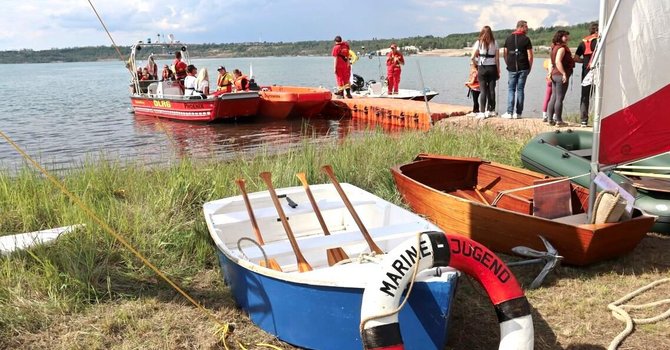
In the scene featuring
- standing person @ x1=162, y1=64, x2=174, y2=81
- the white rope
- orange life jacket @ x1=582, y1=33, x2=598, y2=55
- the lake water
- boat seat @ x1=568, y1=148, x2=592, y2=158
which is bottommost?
the lake water

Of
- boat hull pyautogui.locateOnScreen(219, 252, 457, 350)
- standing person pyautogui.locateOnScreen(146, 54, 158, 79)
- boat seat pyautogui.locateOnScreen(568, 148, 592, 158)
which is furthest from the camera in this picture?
standing person pyautogui.locateOnScreen(146, 54, 158, 79)

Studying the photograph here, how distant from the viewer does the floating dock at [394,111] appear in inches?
543

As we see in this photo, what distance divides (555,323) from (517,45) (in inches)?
285

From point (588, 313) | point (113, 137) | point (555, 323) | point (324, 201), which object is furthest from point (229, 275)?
point (113, 137)

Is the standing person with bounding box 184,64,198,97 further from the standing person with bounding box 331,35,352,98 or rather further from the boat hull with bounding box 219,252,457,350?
the boat hull with bounding box 219,252,457,350

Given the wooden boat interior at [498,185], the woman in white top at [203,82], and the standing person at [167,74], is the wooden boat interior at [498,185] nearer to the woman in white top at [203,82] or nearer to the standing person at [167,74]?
the woman in white top at [203,82]

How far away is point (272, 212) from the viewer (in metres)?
4.67

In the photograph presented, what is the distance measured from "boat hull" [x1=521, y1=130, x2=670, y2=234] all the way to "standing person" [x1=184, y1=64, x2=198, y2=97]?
41.1 feet

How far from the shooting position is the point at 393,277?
2779 millimetres

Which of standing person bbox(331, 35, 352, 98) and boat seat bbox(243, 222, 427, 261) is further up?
standing person bbox(331, 35, 352, 98)

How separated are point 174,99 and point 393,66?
698cm

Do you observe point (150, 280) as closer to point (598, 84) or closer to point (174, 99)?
point (598, 84)

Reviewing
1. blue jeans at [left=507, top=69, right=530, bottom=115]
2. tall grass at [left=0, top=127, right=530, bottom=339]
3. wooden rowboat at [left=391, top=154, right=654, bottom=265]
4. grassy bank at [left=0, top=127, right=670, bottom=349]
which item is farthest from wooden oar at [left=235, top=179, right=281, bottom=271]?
blue jeans at [left=507, top=69, right=530, bottom=115]

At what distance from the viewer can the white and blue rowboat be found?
9.86 feet
